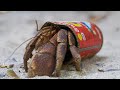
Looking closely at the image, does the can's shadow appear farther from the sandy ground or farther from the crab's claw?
the crab's claw

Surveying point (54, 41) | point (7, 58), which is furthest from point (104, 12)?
point (54, 41)

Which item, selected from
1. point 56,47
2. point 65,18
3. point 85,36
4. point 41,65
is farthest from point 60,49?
point 65,18

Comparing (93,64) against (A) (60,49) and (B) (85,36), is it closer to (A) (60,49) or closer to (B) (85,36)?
(B) (85,36)

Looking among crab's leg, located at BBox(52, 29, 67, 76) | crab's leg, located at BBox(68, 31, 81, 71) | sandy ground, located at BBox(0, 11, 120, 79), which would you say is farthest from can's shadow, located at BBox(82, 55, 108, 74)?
crab's leg, located at BBox(52, 29, 67, 76)

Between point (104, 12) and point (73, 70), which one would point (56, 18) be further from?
point (73, 70)

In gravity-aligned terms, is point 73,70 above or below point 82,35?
below

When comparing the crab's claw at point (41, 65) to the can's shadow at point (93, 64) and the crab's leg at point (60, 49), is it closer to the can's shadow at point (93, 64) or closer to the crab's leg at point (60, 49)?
the crab's leg at point (60, 49)
